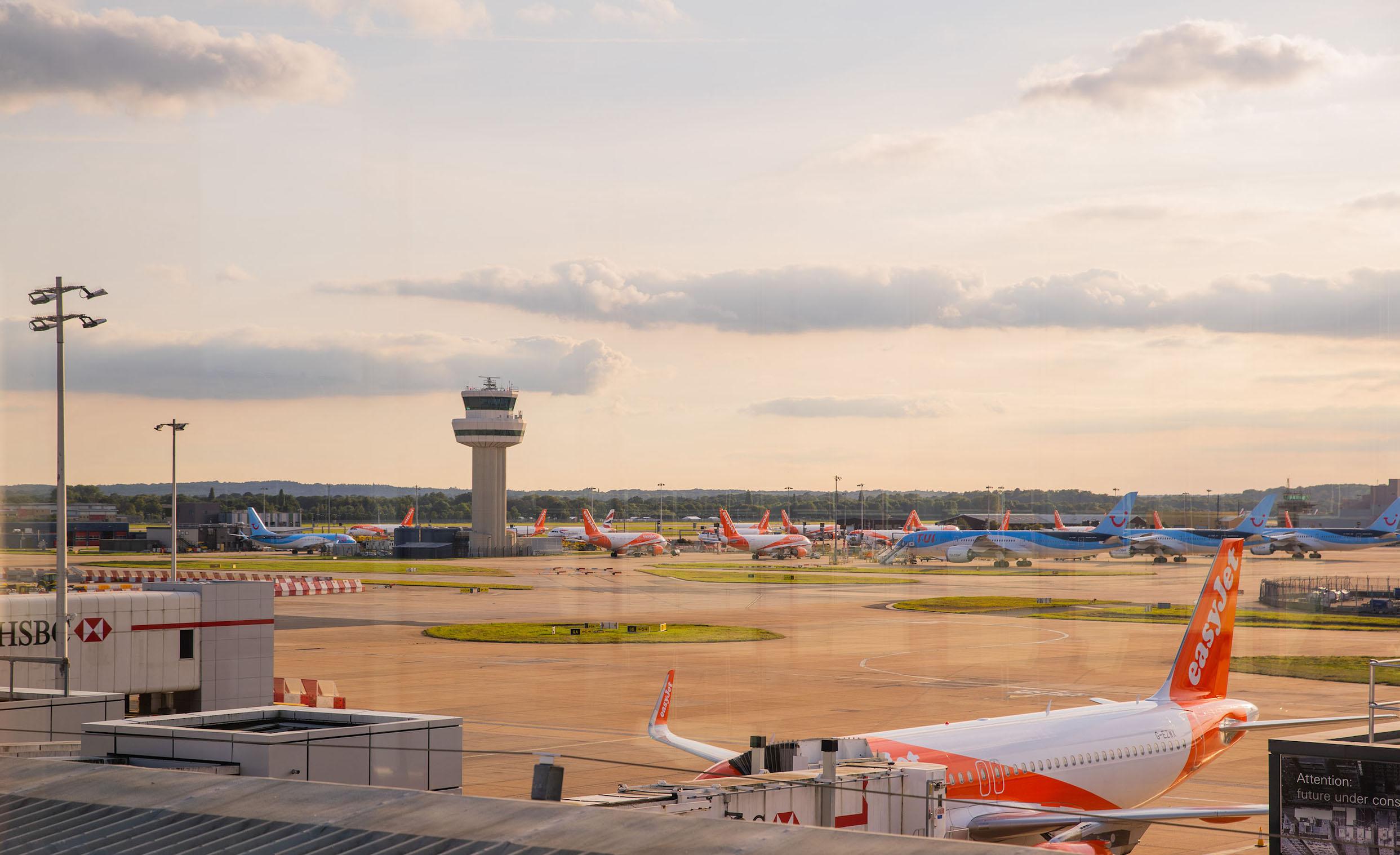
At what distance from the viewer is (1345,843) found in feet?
71.4

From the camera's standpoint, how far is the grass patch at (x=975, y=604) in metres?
105

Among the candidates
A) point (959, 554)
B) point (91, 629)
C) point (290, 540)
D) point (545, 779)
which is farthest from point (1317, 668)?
point (290, 540)

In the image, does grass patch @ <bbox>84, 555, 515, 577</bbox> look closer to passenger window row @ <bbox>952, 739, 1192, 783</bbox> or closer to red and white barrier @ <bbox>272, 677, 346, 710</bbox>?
red and white barrier @ <bbox>272, 677, 346, 710</bbox>

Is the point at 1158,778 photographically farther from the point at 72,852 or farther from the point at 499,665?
the point at 499,665

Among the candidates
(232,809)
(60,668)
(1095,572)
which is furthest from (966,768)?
(1095,572)

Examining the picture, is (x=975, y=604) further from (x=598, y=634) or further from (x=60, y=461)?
(x=60, y=461)

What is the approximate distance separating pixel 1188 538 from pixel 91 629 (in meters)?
122

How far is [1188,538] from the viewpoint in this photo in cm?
13825

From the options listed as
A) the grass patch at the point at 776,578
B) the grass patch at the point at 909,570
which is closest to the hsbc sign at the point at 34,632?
the grass patch at the point at 776,578

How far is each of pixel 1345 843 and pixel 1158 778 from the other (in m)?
11.9

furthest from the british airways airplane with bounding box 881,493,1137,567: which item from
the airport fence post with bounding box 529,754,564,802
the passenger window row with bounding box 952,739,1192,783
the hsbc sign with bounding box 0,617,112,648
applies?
the airport fence post with bounding box 529,754,564,802

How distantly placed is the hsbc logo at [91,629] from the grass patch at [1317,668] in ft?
190

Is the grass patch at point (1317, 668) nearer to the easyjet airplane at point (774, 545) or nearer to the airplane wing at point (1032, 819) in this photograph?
the airplane wing at point (1032, 819)

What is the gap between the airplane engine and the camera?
149 meters
